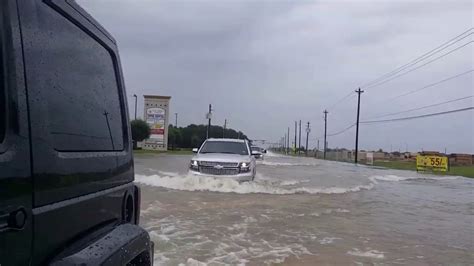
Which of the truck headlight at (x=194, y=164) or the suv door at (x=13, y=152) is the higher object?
the suv door at (x=13, y=152)

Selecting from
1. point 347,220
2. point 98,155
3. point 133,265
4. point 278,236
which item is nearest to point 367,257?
point 278,236

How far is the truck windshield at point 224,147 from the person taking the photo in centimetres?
1756

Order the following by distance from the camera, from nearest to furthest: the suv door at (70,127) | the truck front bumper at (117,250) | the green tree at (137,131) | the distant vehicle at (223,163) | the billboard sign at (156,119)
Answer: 1. the suv door at (70,127)
2. the truck front bumper at (117,250)
3. the green tree at (137,131)
4. the distant vehicle at (223,163)
5. the billboard sign at (156,119)

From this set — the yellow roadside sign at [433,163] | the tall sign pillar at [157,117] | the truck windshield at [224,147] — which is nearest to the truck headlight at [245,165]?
the truck windshield at [224,147]

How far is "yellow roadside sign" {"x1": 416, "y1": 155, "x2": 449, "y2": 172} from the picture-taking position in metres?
48.7

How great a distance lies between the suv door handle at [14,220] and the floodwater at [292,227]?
5.23 metres

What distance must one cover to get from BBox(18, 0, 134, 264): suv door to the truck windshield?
14.1 metres

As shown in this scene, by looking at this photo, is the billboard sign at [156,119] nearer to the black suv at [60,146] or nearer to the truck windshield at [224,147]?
the truck windshield at [224,147]

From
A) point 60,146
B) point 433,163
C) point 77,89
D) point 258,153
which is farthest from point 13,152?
point 433,163

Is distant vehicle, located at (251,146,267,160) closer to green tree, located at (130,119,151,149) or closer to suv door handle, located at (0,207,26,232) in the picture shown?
green tree, located at (130,119,151,149)

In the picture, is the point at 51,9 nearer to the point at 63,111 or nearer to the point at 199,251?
the point at 63,111

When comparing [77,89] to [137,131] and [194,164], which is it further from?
[194,164]

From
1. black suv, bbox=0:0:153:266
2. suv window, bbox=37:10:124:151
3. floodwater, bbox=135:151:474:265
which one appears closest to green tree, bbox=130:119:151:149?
floodwater, bbox=135:151:474:265

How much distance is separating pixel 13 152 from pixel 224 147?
15934 millimetres
